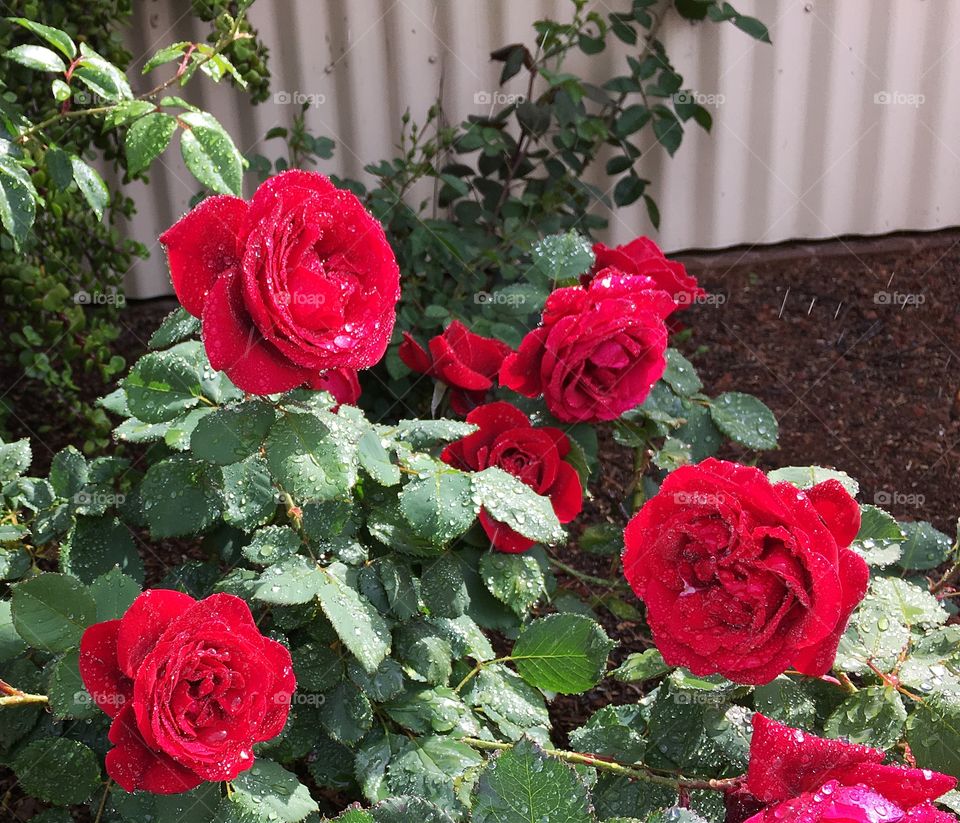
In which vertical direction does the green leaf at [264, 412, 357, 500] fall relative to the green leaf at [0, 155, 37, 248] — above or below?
below

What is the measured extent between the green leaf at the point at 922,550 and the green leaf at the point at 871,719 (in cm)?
36

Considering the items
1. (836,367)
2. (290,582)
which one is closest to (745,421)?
(290,582)

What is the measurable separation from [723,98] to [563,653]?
8.80 feet

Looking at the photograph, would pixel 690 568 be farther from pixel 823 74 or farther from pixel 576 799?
pixel 823 74

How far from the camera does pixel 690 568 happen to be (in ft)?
3.20

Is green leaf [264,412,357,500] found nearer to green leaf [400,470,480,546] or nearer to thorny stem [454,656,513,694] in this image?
green leaf [400,470,480,546]

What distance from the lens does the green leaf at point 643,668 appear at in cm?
121

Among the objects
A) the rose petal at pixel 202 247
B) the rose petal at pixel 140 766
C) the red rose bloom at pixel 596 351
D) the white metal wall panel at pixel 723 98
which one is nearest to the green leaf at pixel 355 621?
the rose petal at pixel 140 766

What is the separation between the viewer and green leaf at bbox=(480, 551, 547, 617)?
4.39ft

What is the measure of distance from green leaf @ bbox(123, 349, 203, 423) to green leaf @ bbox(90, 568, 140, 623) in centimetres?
19

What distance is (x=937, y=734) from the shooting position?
3.34 ft

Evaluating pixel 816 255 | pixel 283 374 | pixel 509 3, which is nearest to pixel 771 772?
pixel 283 374

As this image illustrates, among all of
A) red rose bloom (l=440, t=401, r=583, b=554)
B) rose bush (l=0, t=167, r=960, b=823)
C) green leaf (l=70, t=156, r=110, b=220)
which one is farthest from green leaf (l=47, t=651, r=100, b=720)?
green leaf (l=70, t=156, r=110, b=220)

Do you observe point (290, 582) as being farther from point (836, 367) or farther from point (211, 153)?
point (836, 367)
